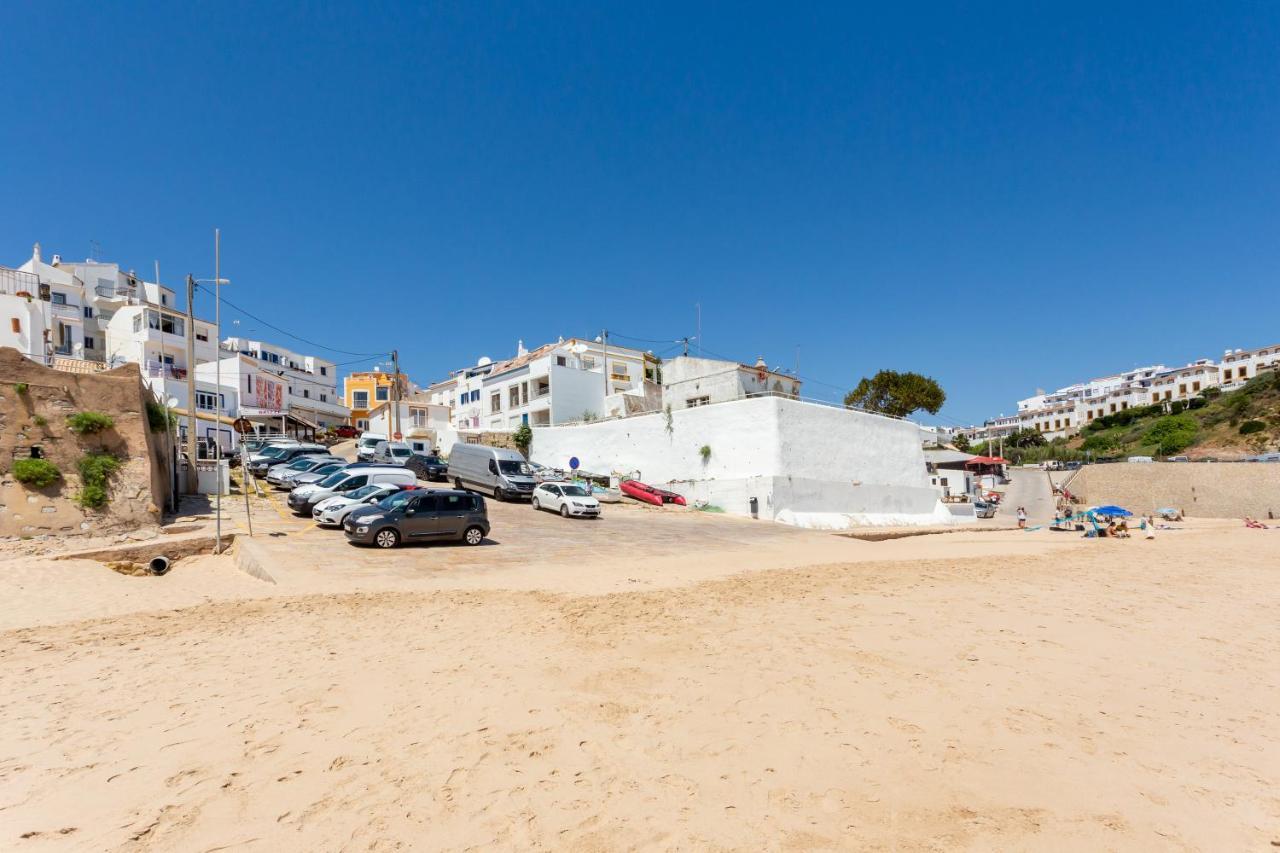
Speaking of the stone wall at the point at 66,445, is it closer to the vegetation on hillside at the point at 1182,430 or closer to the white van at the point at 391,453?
the white van at the point at 391,453

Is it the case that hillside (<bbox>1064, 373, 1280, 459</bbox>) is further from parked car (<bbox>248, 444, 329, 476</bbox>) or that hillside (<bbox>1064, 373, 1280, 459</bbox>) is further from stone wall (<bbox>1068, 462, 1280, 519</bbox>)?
parked car (<bbox>248, 444, 329, 476</bbox>)

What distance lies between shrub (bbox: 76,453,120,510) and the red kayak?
77.2 feet

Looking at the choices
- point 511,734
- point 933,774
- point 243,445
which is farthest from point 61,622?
point 243,445

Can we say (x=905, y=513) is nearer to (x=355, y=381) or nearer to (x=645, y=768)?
(x=645, y=768)

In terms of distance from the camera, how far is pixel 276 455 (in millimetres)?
34719

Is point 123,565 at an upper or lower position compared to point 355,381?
lower

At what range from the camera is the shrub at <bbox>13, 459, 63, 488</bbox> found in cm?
1938

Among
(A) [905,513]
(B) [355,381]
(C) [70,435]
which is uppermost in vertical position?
(B) [355,381]

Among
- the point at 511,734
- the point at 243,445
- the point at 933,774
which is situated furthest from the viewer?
the point at 243,445

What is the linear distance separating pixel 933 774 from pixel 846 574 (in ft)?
39.9

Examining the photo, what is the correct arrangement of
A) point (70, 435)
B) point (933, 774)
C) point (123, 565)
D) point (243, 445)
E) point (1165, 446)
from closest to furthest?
point (933, 774) → point (123, 565) → point (70, 435) → point (243, 445) → point (1165, 446)

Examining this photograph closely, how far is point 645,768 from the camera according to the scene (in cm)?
536

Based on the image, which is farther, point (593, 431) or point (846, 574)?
point (593, 431)

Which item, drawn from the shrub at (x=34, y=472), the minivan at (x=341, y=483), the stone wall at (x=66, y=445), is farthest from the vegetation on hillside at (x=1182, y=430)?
the shrub at (x=34, y=472)
